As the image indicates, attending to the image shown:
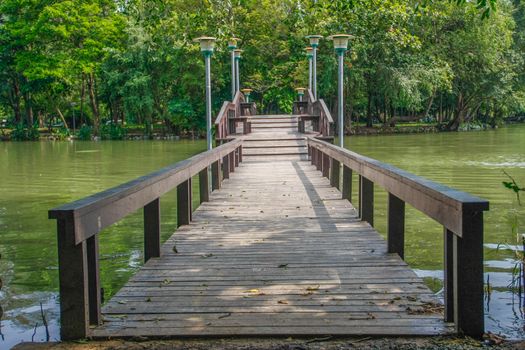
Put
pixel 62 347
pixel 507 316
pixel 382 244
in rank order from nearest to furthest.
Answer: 1. pixel 62 347
2. pixel 507 316
3. pixel 382 244

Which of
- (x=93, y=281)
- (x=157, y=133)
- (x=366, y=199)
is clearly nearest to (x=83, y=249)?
(x=93, y=281)

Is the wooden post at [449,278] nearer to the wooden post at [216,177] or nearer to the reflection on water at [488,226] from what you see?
the reflection on water at [488,226]

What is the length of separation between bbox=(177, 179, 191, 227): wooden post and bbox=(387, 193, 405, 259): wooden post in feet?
8.95

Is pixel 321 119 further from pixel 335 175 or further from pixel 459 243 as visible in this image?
pixel 459 243

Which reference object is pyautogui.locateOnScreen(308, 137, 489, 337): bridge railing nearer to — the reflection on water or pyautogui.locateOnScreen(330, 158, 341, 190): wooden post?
the reflection on water

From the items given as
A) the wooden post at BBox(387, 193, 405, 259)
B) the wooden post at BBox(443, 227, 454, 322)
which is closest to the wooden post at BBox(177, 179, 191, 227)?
the wooden post at BBox(387, 193, 405, 259)

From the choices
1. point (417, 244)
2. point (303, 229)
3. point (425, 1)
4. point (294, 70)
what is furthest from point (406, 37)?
point (294, 70)

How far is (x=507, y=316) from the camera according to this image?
17.3ft

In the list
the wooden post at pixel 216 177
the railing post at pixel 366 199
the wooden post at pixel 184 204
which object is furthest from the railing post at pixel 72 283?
the wooden post at pixel 216 177

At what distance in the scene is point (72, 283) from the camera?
12.3 ft

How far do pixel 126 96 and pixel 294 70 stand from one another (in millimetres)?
11402

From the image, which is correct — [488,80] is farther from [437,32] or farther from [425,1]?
[425,1]

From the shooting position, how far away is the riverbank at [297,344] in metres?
3.67

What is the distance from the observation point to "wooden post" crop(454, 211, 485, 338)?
366 cm
